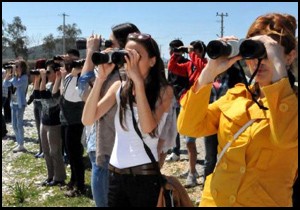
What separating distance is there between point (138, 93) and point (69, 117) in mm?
2777

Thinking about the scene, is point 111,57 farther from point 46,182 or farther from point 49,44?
point 49,44

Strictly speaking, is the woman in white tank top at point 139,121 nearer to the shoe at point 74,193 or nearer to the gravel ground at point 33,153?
the gravel ground at point 33,153

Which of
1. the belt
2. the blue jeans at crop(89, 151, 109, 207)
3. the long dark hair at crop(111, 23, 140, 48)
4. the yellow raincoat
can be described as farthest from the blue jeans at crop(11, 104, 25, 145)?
the yellow raincoat

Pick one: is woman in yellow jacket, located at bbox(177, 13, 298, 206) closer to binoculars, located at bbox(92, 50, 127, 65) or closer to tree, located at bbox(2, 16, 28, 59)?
binoculars, located at bbox(92, 50, 127, 65)

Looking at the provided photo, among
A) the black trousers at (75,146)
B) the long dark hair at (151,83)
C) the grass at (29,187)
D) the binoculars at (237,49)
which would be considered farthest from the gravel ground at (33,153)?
the binoculars at (237,49)

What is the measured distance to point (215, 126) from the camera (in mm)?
1971

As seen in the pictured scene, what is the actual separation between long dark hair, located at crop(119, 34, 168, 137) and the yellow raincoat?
1.80ft

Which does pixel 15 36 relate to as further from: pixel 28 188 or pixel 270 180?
pixel 270 180

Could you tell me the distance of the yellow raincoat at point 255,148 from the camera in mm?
1587

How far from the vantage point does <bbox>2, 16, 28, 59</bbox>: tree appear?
54.3m

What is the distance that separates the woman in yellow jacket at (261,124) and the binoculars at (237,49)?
32 millimetres

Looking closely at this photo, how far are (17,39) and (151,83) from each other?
Answer: 184ft

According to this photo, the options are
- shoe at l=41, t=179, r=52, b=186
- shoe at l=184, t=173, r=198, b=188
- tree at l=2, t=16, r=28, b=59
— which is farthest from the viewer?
tree at l=2, t=16, r=28, b=59

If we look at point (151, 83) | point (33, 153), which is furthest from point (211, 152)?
point (33, 153)
